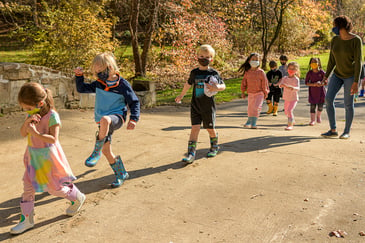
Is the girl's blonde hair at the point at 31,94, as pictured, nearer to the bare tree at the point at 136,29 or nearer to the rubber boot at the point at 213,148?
the rubber boot at the point at 213,148

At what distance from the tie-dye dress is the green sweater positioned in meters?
4.80

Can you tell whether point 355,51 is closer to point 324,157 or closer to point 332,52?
point 332,52

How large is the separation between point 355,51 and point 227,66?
1421 centimetres

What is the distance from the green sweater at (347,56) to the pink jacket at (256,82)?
71.0 inches

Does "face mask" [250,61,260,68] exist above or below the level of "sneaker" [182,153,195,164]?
above

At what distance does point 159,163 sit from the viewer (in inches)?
201

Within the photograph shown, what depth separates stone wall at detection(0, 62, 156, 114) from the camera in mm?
7520

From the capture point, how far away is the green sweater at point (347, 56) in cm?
593

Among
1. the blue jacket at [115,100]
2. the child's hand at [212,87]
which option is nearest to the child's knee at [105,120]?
the blue jacket at [115,100]

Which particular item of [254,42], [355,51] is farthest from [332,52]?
[254,42]

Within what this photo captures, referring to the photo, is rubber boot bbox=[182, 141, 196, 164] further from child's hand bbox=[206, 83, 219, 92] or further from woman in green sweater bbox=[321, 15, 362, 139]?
woman in green sweater bbox=[321, 15, 362, 139]

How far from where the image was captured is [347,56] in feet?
19.9

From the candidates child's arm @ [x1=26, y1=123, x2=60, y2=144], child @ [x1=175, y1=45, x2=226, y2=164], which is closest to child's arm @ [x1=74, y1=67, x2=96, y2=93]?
child's arm @ [x1=26, y1=123, x2=60, y2=144]

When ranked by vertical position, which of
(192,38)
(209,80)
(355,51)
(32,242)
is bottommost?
(32,242)
